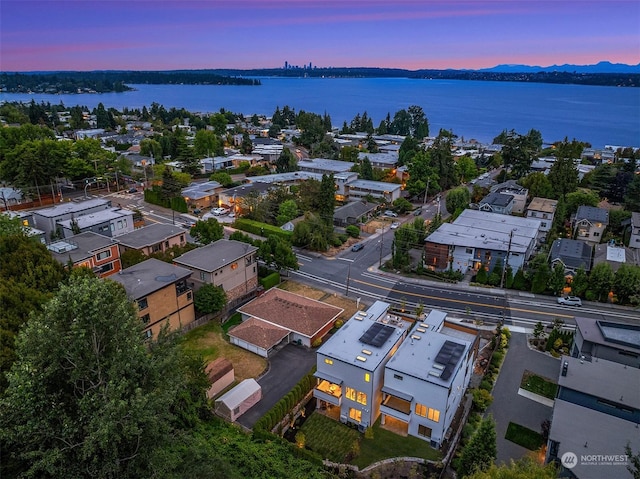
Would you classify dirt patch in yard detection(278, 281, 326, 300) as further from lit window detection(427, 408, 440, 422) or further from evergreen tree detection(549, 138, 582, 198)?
evergreen tree detection(549, 138, 582, 198)

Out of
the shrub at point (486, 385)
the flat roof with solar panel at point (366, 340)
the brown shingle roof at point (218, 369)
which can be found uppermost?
the flat roof with solar panel at point (366, 340)

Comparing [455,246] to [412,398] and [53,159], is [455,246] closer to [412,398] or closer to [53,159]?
[412,398]

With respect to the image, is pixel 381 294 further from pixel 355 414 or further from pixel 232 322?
pixel 355 414

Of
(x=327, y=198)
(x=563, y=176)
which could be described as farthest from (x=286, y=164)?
(x=563, y=176)

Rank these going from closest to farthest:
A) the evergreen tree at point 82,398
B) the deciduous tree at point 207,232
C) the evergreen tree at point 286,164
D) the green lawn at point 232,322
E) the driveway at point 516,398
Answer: the evergreen tree at point 82,398, the driveway at point 516,398, the green lawn at point 232,322, the deciduous tree at point 207,232, the evergreen tree at point 286,164

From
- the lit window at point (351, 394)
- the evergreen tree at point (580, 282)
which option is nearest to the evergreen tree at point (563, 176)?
the evergreen tree at point (580, 282)

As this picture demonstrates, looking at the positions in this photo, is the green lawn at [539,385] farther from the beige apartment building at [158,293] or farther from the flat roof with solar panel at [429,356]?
the beige apartment building at [158,293]
